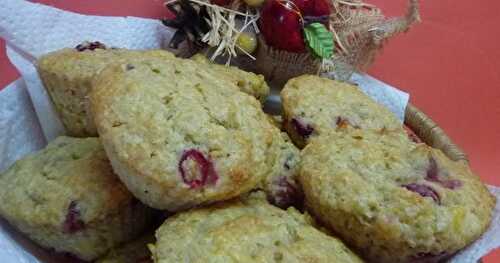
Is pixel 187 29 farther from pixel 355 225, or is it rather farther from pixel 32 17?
pixel 355 225

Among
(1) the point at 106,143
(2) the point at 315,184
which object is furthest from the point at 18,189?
(2) the point at 315,184

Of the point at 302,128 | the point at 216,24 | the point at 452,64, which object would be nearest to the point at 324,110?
the point at 302,128

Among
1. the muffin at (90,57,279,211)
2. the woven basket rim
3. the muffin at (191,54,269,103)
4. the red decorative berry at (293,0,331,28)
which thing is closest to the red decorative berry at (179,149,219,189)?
the muffin at (90,57,279,211)

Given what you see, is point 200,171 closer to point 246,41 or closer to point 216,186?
point 216,186

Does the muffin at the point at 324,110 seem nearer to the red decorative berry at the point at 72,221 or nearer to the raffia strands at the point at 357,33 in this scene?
the raffia strands at the point at 357,33

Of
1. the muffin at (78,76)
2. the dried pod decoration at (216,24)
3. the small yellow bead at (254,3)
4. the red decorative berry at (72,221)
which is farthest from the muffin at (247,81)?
the red decorative berry at (72,221)

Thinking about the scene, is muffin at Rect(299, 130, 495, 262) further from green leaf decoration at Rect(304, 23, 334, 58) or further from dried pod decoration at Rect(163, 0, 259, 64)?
dried pod decoration at Rect(163, 0, 259, 64)
